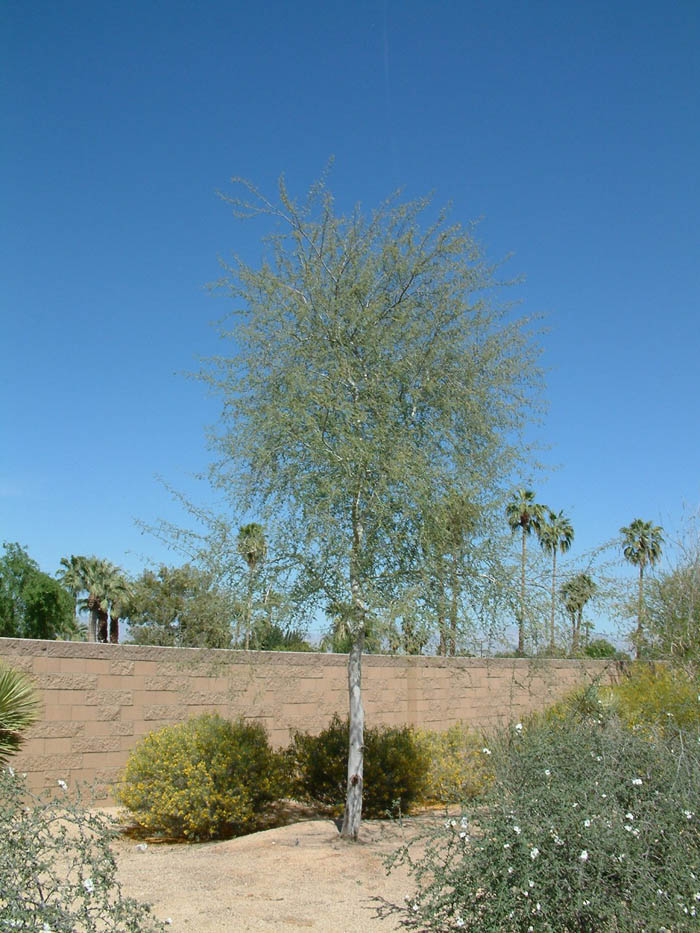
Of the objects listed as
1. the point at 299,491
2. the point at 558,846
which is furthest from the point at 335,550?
the point at 558,846

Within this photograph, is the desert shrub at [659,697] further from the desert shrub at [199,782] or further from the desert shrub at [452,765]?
the desert shrub at [199,782]

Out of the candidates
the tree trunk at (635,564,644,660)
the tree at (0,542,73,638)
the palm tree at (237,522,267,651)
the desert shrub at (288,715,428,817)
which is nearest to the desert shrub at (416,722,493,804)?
the desert shrub at (288,715,428,817)

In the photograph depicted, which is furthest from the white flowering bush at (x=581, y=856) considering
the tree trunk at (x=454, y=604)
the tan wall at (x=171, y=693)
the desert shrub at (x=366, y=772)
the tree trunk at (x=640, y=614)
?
the tree trunk at (x=640, y=614)

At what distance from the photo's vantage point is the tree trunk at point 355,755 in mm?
9539

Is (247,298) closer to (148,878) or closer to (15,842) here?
(148,878)

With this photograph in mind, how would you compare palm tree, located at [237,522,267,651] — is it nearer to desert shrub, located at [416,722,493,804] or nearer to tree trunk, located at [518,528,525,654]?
tree trunk, located at [518,528,525,654]

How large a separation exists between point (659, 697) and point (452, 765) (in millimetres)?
3496

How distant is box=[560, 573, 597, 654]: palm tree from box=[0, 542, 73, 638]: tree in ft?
114

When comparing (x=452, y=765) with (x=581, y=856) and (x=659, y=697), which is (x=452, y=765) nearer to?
(x=659, y=697)

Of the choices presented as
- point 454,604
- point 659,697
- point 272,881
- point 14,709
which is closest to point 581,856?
point 272,881

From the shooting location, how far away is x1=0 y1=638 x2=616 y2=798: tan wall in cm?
1078

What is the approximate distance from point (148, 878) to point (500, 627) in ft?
14.9

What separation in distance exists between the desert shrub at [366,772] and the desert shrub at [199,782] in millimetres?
756

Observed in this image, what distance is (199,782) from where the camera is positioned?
9.98 m
